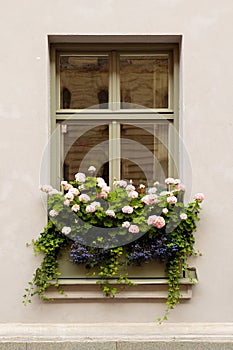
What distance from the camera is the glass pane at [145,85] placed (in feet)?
20.2

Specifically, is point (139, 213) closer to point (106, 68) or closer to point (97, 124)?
point (97, 124)

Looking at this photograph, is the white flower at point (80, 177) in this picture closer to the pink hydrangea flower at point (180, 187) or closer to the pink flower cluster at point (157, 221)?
the pink flower cluster at point (157, 221)

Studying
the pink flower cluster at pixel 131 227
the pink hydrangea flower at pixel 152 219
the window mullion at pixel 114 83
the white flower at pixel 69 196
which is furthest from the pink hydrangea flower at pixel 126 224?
the window mullion at pixel 114 83

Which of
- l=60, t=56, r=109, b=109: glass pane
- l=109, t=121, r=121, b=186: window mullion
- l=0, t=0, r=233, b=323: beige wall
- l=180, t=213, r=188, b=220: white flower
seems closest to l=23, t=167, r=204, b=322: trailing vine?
l=180, t=213, r=188, b=220: white flower

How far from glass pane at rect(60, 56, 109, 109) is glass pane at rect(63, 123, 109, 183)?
223 millimetres

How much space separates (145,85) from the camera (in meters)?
6.17

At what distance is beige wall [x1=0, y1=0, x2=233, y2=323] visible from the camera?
233 inches

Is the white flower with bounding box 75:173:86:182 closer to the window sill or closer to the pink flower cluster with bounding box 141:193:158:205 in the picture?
the pink flower cluster with bounding box 141:193:158:205

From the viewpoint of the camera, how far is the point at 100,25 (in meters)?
5.93

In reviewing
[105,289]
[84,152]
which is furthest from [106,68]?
[105,289]

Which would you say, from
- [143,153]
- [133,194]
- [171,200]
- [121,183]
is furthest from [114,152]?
[171,200]

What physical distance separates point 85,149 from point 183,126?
98 centimetres

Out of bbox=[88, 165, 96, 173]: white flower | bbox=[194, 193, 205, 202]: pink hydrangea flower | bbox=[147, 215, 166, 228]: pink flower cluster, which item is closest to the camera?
bbox=[147, 215, 166, 228]: pink flower cluster

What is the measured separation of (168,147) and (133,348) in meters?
1.92
